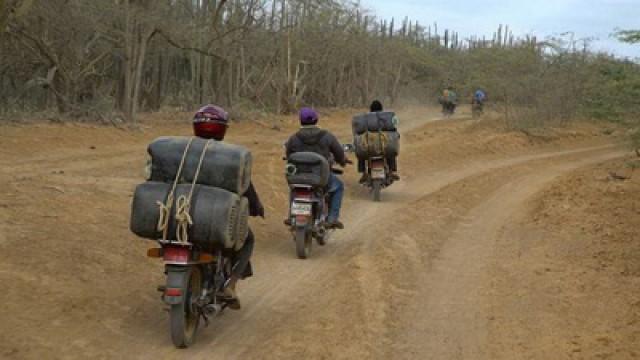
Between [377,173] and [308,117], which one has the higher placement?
[308,117]

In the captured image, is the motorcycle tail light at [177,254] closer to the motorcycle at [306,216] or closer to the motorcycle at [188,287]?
the motorcycle at [188,287]

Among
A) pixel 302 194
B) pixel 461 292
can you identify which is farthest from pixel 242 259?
pixel 302 194

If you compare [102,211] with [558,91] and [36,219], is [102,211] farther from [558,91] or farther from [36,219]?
[558,91]

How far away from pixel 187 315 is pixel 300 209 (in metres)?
3.26

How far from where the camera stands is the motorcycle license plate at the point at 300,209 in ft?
28.6

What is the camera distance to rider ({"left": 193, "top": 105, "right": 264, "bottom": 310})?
576 centimetres

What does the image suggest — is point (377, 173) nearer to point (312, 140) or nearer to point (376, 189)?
point (376, 189)

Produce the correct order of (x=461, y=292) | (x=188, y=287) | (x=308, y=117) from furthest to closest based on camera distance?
1. (x=308, y=117)
2. (x=461, y=292)
3. (x=188, y=287)

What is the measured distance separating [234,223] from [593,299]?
3442 mm

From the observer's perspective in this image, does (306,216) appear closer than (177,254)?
No

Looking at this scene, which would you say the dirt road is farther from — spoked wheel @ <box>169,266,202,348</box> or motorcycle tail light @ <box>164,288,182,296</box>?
motorcycle tail light @ <box>164,288,182,296</box>

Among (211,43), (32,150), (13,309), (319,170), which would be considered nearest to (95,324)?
(13,309)

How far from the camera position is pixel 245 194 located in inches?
246

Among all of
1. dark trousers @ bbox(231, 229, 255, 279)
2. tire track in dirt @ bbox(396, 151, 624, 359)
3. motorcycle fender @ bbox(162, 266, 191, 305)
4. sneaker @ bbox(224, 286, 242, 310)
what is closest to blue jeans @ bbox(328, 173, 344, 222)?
tire track in dirt @ bbox(396, 151, 624, 359)
